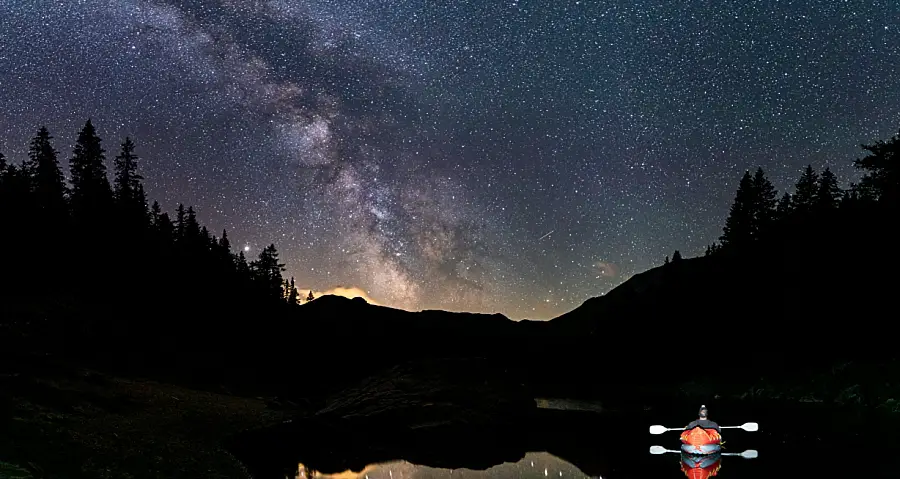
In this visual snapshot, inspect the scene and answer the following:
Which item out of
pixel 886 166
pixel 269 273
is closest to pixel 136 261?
pixel 269 273

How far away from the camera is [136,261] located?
66.5m

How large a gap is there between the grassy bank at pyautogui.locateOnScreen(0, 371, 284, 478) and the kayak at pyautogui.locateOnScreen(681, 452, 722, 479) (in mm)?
12417

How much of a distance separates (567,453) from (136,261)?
60472mm

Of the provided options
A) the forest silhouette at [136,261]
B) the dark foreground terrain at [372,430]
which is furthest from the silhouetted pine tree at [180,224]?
the dark foreground terrain at [372,430]

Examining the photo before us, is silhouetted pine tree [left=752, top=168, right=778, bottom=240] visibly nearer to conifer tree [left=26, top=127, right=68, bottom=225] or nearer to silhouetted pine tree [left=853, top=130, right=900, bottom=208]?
silhouetted pine tree [left=853, top=130, right=900, bottom=208]

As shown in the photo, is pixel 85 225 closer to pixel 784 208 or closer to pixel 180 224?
pixel 180 224

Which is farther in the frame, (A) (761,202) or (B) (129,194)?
(A) (761,202)

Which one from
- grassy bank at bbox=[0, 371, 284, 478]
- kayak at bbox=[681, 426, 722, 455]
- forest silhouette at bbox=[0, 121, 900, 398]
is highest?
forest silhouette at bbox=[0, 121, 900, 398]

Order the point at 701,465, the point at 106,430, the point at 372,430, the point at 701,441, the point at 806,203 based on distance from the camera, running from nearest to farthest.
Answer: the point at 701,441, the point at 701,465, the point at 106,430, the point at 372,430, the point at 806,203

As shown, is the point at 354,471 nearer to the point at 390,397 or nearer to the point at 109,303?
the point at 390,397

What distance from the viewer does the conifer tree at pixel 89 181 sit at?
64.0 metres

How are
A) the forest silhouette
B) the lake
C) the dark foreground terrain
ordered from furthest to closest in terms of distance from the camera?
the forest silhouette, the lake, the dark foreground terrain

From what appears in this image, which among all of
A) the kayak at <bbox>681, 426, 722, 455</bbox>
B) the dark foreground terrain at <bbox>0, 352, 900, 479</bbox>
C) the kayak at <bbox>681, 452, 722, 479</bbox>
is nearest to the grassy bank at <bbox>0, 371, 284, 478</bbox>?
the dark foreground terrain at <bbox>0, 352, 900, 479</bbox>

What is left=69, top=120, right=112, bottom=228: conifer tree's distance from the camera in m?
64.0
